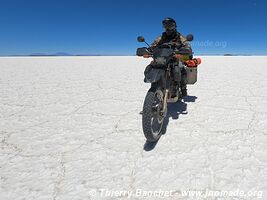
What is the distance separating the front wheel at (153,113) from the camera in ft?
8.95

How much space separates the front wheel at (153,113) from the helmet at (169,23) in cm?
143

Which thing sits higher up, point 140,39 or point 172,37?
point 172,37

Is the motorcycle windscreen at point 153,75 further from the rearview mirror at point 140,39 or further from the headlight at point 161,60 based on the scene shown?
the rearview mirror at point 140,39

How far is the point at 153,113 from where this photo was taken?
2.88 meters

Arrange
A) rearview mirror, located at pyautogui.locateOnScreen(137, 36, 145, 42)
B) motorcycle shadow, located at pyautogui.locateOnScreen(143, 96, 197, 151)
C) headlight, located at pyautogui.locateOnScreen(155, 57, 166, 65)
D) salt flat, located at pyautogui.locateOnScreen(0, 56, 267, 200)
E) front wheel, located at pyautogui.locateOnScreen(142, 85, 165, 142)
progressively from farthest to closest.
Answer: rearview mirror, located at pyautogui.locateOnScreen(137, 36, 145, 42) < headlight, located at pyautogui.locateOnScreen(155, 57, 166, 65) < motorcycle shadow, located at pyautogui.locateOnScreen(143, 96, 197, 151) < front wheel, located at pyautogui.locateOnScreen(142, 85, 165, 142) < salt flat, located at pyautogui.locateOnScreen(0, 56, 267, 200)

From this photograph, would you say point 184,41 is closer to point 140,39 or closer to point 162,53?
point 140,39

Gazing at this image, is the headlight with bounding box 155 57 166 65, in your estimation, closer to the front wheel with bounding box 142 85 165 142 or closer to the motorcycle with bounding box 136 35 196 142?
the motorcycle with bounding box 136 35 196 142

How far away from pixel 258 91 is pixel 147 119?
179 inches

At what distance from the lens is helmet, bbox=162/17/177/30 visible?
3.94 meters

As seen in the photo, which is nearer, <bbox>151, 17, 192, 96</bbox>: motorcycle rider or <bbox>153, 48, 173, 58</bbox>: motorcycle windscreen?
<bbox>153, 48, 173, 58</bbox>: motorcycle windscreen

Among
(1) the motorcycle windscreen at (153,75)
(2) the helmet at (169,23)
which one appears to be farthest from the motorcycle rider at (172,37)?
(1) the motorcycle windscreen at (153,75)

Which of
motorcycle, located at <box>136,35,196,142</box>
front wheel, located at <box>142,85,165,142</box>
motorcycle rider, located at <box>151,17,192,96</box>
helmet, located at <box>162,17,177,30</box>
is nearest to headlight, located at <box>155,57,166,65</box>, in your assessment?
motorcycle, located at <box>136,35,196,142</box>

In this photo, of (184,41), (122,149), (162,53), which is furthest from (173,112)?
(122,149)

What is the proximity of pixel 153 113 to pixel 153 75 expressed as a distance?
496 mm
